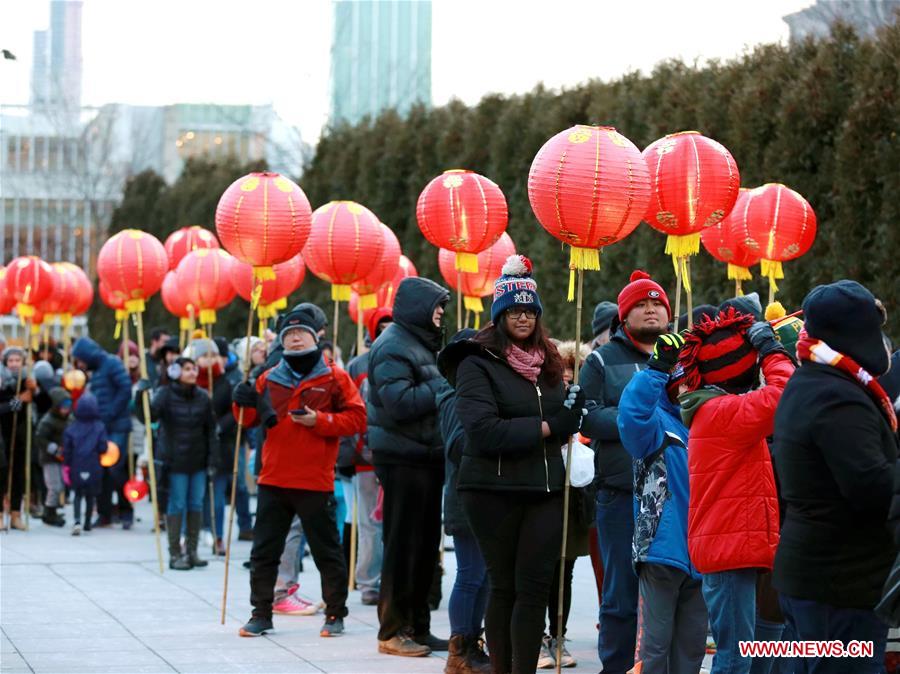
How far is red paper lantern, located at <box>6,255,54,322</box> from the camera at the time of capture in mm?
15797

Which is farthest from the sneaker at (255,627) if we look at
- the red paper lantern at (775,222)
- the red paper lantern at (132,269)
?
the red paper lantern at (132,269)

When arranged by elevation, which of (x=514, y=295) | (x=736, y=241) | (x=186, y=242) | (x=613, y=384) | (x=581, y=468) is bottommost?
(x=581, y=468)

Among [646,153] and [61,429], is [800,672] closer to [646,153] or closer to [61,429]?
[646,153]

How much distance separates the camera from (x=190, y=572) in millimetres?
12195

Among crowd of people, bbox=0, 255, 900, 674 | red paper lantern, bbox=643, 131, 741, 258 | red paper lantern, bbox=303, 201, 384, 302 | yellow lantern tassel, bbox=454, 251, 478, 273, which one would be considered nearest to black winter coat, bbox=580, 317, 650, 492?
crowd of people, bbox=0, 255, 900, 674

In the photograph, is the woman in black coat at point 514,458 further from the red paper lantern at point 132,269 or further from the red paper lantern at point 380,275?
the red paper lantern at point 132,269

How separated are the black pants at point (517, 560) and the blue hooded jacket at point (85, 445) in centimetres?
931

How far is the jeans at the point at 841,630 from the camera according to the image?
4629 millimetres

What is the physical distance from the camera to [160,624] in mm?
9406

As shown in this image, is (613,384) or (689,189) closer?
(613,384)

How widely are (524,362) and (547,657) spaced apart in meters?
2.26

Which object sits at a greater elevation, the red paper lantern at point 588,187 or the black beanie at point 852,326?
the red paper lantern at point 588,187

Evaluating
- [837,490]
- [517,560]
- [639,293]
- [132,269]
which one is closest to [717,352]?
[837,490]

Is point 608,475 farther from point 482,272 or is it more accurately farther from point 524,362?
point 482,272
